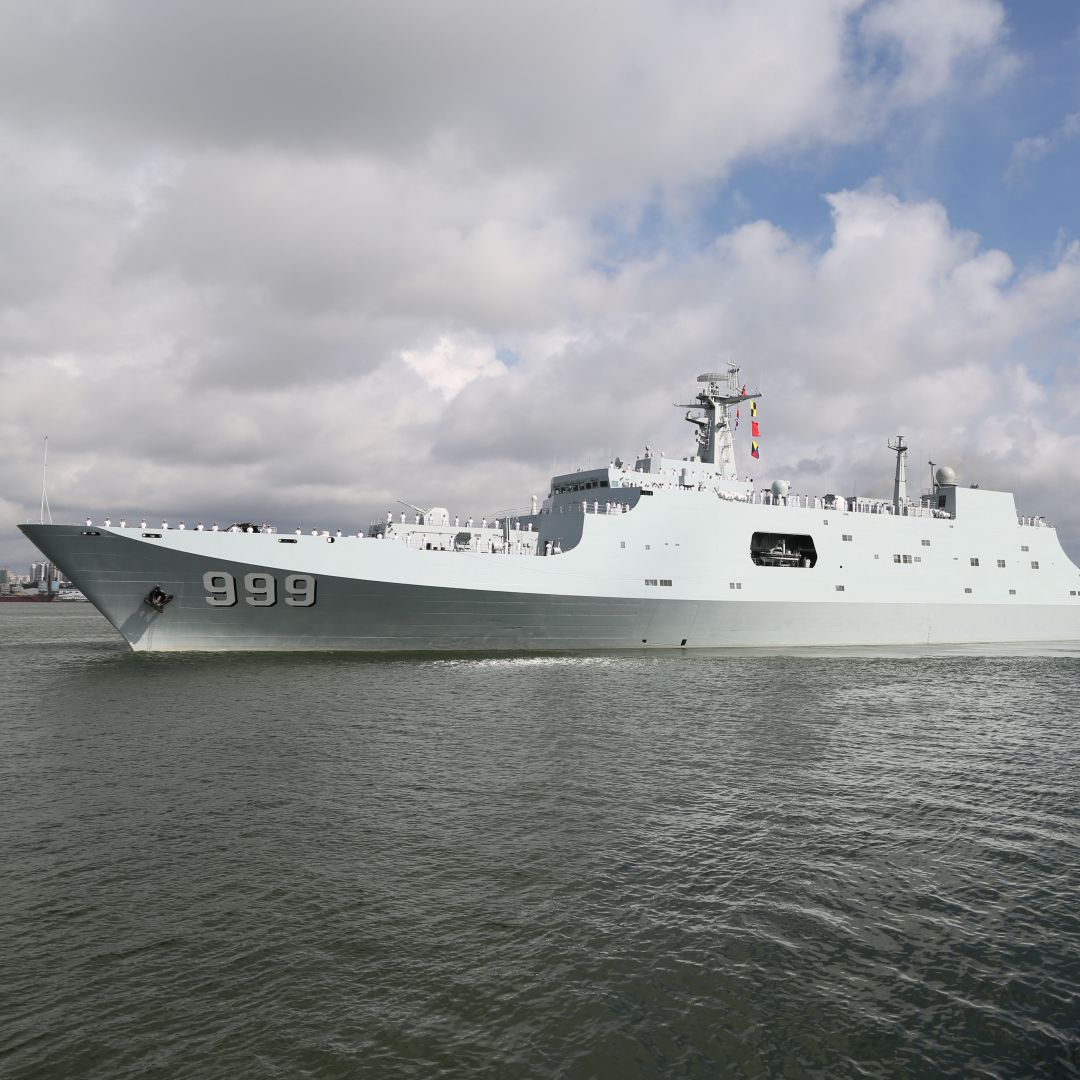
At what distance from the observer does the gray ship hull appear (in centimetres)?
2323

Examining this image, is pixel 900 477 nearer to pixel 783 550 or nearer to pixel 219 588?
pixel 783 550

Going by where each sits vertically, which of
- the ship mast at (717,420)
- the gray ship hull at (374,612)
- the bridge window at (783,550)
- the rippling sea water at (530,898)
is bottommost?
the rippling sea water at (530,898)

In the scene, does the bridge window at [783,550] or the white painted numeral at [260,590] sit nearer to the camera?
the white painted numeral at [260,590]

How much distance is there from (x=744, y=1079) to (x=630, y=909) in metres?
2.37

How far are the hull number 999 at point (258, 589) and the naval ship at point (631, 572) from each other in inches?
1.9

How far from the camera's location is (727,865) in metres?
8.34

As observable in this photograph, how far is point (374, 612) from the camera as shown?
24703mm

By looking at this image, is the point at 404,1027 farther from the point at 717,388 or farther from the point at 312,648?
the point at 717,388

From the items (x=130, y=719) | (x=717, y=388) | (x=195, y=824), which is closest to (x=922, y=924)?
(x=195, y=824)

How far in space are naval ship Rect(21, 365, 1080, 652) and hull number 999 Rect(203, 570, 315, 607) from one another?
49 mm

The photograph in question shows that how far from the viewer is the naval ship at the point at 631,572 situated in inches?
931

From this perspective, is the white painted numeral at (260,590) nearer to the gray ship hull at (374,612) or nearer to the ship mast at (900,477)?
the gray ship hull at (374,612)

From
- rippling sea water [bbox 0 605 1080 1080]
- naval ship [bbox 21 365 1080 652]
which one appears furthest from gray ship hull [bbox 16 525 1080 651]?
rippling sea water [bbox 0 605 1080 1080]

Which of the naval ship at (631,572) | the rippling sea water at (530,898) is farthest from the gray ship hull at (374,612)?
the rippling sea water at (530,898)
